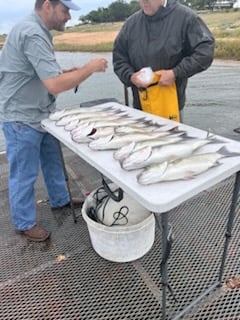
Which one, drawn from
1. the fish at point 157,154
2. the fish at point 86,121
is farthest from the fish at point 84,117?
the fish at point 157,154

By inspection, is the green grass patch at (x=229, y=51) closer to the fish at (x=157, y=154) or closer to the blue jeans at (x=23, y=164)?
the blue jeans at (x=23, y=164)

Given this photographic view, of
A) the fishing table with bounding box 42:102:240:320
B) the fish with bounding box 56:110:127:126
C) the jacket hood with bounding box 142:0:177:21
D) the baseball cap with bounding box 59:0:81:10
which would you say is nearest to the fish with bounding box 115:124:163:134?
the fishing table with bounding box 42:102:240:320

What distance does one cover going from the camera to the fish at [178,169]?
1.33 meters

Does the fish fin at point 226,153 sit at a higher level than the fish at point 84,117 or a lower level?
lower

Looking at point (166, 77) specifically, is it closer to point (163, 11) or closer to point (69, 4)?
point (163, 11)

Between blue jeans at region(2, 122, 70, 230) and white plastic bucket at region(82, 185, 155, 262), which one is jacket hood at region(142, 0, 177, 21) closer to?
blue jeans at region(2, 122, 70, 230)

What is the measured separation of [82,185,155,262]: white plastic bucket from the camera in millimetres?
1930

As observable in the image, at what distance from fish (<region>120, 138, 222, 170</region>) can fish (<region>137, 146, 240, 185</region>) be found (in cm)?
5

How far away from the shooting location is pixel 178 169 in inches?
53.8

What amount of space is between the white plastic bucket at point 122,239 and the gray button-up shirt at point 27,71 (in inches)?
32.9

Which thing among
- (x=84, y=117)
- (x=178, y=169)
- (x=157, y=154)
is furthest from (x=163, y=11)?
(x=178, y=169)

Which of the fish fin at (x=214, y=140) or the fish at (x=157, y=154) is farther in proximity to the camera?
the fish fin at (x=214, y=140)

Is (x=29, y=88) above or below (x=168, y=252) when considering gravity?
above

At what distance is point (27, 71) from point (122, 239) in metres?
1.28
